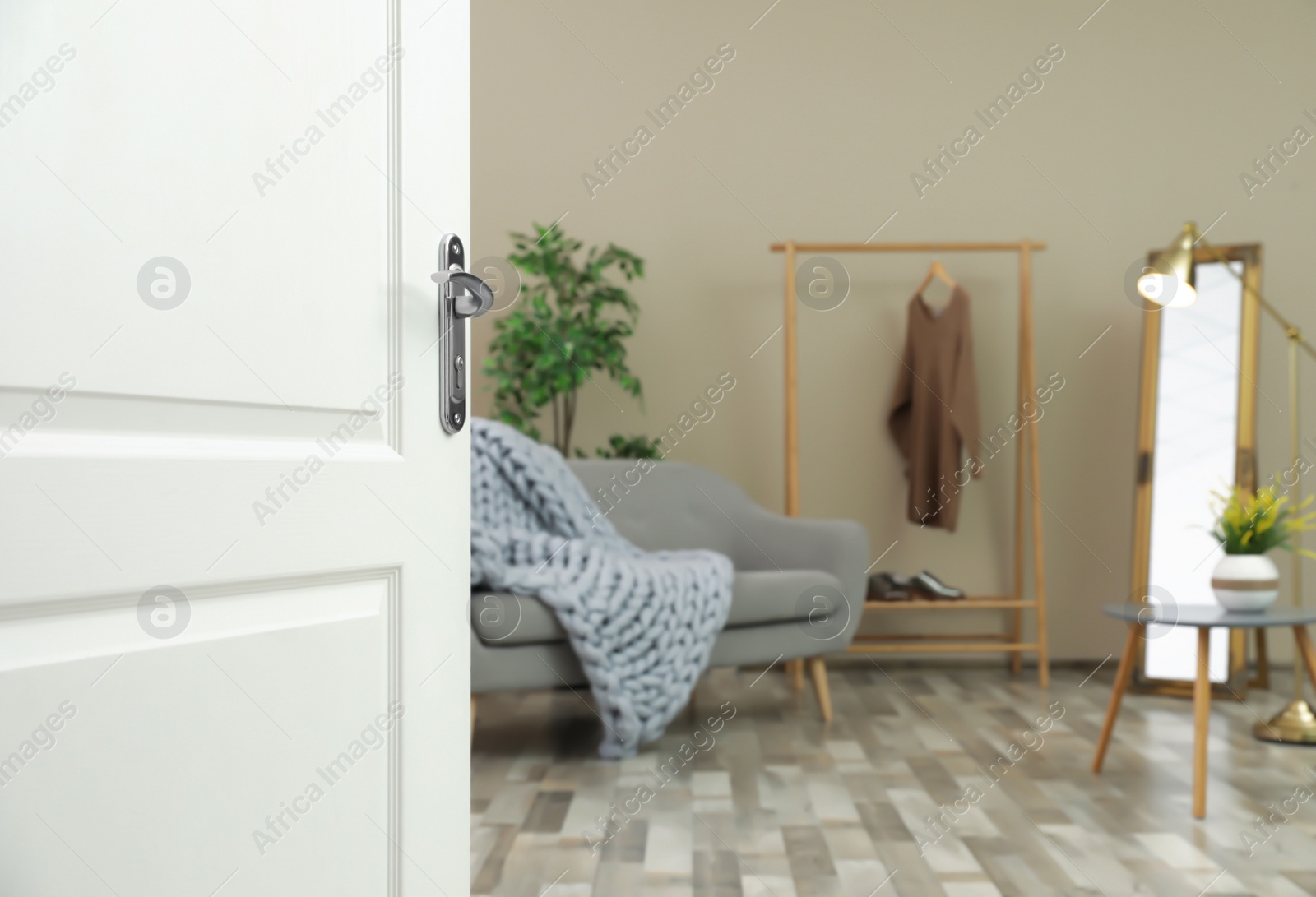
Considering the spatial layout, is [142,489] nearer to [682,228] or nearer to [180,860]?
[180,860]

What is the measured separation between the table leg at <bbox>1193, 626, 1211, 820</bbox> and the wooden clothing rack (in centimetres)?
131

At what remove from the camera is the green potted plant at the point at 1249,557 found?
2.20m

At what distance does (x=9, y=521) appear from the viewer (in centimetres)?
53

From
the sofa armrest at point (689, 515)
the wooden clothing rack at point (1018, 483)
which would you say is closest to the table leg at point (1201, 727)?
the sofa armrest at point (689, 515)

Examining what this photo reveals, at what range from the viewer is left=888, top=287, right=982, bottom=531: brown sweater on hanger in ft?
11.4

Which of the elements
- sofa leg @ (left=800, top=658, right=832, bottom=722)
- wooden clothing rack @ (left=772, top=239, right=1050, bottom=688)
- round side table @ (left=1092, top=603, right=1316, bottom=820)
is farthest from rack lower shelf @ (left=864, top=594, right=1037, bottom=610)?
round side table @ (left=1092, top=603, right=1316, bottom=820)

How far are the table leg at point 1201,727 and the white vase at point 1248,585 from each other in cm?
24

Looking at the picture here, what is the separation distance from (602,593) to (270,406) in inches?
69.5

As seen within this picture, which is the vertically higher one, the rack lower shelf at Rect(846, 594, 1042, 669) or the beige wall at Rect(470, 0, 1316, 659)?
the beige wall at Rect(470, 0, 1316, 659)

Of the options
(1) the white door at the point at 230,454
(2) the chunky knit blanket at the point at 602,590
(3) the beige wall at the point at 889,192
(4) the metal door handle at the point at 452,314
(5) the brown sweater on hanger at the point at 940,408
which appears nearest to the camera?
(1) the white door at the point at 230,454

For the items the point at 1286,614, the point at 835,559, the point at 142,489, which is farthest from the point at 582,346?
the point at 142,489

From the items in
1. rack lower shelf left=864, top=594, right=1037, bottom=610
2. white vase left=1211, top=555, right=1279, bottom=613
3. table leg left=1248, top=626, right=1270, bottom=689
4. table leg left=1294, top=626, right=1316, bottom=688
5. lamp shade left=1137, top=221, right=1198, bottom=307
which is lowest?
table leg left=1248, top=626, right=1270, bottom=689

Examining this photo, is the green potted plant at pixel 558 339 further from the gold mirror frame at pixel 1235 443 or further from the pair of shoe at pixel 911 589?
the gold mirror frame at pixel 1235 443

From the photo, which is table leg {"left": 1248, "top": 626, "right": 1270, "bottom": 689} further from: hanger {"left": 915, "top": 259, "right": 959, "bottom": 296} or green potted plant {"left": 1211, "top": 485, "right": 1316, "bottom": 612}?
hanger {"left": 915, "top": 259, "right": 959, "bottom": 296}
